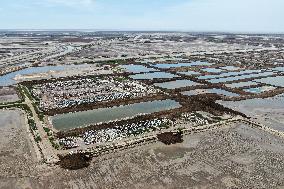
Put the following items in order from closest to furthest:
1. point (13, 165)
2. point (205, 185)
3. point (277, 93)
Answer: point (205, 185) < point (13, 165) < point (277, 93)

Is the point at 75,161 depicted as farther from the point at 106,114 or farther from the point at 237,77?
the point at 237,77

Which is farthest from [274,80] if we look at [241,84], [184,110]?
[184,110]

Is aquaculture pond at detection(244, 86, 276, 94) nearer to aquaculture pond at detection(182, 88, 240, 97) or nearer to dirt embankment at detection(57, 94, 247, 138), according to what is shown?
aquaculture pond at detection(182, 88, 240, 97)

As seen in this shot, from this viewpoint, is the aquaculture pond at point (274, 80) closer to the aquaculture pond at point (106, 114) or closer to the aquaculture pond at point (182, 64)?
the aquaculture pond at point (182, 64)

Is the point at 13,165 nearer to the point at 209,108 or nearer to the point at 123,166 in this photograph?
the point at 123,166

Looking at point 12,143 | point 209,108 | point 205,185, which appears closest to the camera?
point 205,185

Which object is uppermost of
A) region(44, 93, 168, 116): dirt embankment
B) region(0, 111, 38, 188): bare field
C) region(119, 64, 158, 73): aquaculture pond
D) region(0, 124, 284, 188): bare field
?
region(44, 93, 168, 116): dirt embankment

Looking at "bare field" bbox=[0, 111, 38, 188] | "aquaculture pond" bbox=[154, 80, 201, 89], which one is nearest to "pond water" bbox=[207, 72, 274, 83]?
"aquaculture pond" bbox=[154, 80, 201, 89]

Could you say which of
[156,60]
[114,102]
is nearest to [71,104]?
[114,102]
